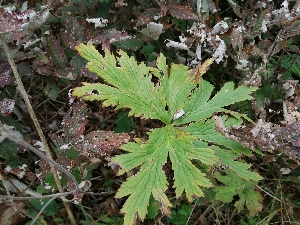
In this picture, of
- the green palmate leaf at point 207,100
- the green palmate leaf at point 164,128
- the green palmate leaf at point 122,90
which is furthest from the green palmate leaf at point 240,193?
the green palmate leaf at point 122,90

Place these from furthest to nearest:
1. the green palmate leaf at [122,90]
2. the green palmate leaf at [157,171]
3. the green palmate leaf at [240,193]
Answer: the green palmate leaf at [240,193], the green palmate leaf at [122,90], the green palmate leaf at [157,171]

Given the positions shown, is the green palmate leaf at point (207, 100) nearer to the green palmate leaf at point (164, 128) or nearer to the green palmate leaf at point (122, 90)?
the green palmate leaf at point (164, 128)

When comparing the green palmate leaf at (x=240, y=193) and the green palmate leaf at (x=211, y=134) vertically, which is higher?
the green palmate leaf at (x=211, y=134)

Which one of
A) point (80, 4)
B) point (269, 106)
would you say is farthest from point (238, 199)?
point (80, 4)

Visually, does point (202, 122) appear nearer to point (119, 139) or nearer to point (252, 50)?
point (119, 139)

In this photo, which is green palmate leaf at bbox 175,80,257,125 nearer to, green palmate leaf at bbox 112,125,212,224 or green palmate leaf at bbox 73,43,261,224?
green palmate leaf at bbox 73,43,261,224

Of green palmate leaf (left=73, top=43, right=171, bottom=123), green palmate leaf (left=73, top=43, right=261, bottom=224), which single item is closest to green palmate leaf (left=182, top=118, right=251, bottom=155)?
green palmate leaf (left=73, top=43, right=261, bottom=224)
